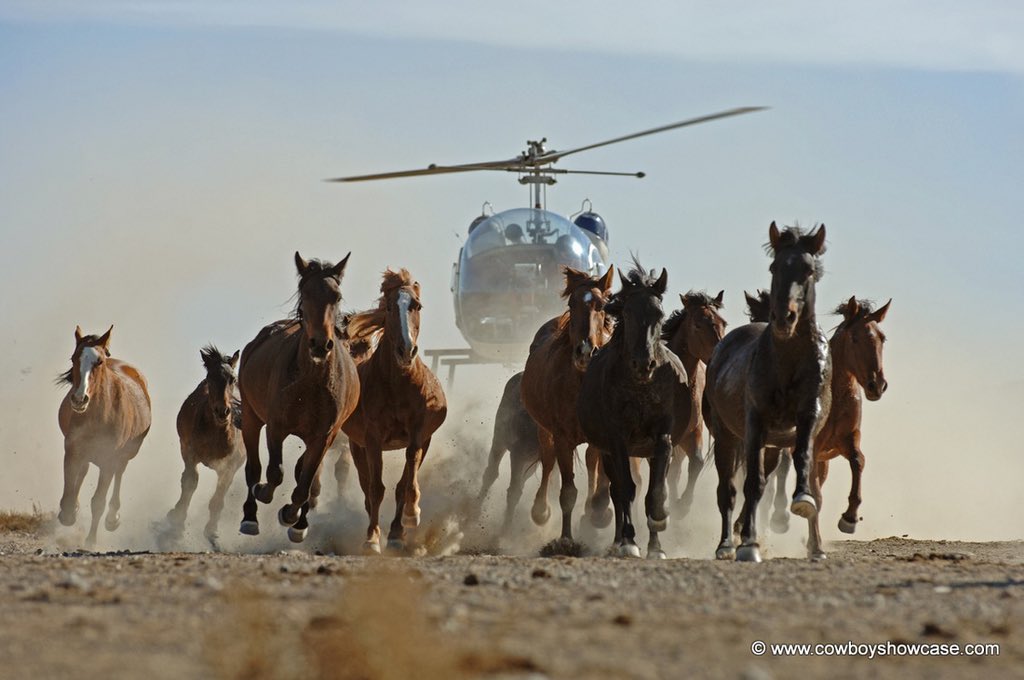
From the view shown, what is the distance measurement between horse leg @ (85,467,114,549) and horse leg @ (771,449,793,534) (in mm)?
7633

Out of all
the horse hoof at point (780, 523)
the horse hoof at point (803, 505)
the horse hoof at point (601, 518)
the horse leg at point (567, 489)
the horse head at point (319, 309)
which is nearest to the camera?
the horse hoof at point (803, 505)

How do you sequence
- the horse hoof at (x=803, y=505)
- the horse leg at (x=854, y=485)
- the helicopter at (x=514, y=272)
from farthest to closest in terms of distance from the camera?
the helicopter at (x=514, y=272) < the horse leg at (x=854, y=485) < the horse hoof at (x=803, y=505)

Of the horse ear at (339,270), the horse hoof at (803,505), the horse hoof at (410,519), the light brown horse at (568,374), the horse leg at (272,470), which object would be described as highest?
the horse ear at (339,270)

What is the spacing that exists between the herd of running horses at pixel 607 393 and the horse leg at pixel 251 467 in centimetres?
2

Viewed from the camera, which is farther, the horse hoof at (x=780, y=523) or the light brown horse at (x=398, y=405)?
the horse hoof at (x=780, y=523)

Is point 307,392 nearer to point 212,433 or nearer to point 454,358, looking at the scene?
point 212,433

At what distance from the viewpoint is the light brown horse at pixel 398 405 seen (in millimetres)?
16531

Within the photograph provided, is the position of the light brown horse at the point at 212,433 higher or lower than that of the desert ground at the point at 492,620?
higher

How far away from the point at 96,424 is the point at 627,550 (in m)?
8.80

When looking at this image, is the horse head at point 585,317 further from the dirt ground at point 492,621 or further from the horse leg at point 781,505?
the dirt ground at point 492,621

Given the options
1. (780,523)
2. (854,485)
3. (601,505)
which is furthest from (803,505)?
(780,523)

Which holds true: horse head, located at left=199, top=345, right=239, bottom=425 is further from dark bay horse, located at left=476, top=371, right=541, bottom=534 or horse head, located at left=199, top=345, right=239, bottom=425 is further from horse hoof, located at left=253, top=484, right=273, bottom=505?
horse hoof, located at left=253, top=484, right=273, bottom=505

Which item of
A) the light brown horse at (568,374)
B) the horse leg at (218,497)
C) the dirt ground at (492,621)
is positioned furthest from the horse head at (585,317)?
the horse leg at (218,497)

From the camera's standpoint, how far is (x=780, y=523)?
18.9 m
